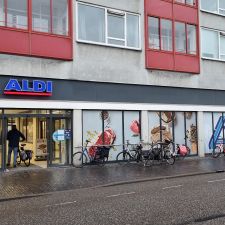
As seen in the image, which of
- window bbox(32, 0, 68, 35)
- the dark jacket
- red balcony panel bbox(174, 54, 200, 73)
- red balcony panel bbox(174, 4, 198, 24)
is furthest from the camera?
red balcony panel bbox(174, 4, 198, 24)

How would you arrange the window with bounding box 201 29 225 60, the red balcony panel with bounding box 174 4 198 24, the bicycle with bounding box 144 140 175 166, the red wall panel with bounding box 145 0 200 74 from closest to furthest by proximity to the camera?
the bicycle with bounding box 144 140 175 166
the red wall panel with bounding box 145 0 200 74
the red balcony panel with bounding box 174 4 198 24
the window with bounding box 201 29 225 60

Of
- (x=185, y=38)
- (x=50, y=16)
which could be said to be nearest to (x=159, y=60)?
(x=185, y=38)

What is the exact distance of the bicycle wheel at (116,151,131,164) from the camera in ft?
60.8

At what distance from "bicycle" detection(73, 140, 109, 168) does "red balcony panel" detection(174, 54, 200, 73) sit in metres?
6.49

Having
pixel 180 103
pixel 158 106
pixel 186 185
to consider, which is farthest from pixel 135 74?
pixel 186 185

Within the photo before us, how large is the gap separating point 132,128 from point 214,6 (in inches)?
386

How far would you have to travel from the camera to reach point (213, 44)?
2278 cm

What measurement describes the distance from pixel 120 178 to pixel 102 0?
30.1 feet

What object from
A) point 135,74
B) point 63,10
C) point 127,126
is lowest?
point 127,126

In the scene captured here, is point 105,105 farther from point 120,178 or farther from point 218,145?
point 218,145

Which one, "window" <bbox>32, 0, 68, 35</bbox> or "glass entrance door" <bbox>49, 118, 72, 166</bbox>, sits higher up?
"window" <bbox>32, 0, 68, 35</bbox>

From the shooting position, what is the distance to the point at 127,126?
752 inches

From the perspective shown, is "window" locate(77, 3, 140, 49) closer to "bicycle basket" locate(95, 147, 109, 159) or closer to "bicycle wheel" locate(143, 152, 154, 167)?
"bicycle basket" locate(95, 147, 109, 159)

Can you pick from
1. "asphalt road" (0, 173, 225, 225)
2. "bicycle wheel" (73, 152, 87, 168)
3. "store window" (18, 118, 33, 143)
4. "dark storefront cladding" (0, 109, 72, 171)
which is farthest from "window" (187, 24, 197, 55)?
"asphalt road" (0, 173, 225, 225)
